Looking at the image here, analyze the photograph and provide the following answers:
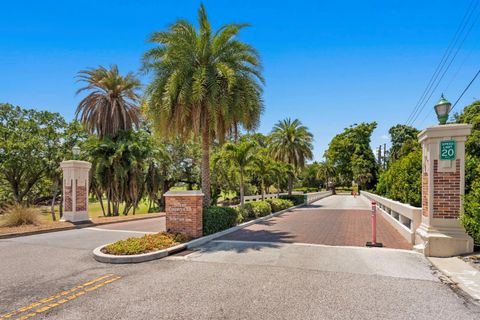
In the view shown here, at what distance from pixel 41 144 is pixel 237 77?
76.4ft

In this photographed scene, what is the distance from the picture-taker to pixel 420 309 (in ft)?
15.0

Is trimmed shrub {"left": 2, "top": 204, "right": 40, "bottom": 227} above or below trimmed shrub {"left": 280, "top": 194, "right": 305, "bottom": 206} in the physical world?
above

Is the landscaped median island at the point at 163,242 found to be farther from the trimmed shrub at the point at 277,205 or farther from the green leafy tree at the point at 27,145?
the green leafy tree at the point at 27,145

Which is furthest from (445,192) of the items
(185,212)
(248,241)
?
(185,212)

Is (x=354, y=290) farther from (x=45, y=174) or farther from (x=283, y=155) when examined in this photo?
(x=45, y=174)

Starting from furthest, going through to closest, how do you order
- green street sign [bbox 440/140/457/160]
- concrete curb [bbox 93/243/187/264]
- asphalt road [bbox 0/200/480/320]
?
green street sign [bbox 440/140/457/160]
concrete curb [bbox 93/243/187/264]
asphalt road [bbox 0/200/480/320]

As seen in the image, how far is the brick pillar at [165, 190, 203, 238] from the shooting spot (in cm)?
984

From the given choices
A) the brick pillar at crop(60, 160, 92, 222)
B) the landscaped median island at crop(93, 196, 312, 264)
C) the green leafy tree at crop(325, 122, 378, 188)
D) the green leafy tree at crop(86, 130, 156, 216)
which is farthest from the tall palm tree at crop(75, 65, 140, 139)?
the green leafy tree at crop(325, 122, 378, 188)

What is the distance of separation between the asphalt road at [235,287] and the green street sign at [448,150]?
2734 mm

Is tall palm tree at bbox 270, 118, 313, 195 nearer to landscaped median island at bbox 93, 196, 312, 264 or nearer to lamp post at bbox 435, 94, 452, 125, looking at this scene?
landscaped median island at bbox 93, 196, 312, 264

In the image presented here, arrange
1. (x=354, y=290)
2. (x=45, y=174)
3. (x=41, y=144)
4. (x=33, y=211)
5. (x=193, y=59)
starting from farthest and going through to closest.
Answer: (x=45, y=174) < (x=41, y=144) < (x=33, y=211) < (x=193, y=59) < (x=354, y=290)

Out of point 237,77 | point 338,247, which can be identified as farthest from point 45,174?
point 338,247

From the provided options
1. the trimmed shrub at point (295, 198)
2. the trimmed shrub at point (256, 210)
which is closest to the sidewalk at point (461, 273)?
the trimmed shrub at point (256, 210)

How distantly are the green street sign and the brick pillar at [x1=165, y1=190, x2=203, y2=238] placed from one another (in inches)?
279
